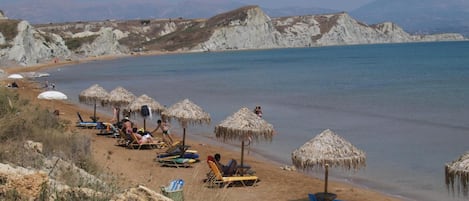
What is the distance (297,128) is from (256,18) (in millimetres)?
142631

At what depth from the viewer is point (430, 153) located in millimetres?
17156

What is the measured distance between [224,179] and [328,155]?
3003mm

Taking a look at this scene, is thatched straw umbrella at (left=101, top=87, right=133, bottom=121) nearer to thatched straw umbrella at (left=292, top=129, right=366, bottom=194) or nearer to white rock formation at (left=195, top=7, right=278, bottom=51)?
thatched straw umbrella at (left=292, top=129, right=366, bottom=194)

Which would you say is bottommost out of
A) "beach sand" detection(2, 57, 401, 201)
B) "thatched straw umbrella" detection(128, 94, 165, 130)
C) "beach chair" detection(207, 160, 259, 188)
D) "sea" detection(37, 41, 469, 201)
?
"sea" detection(37, 41, 469, 201)

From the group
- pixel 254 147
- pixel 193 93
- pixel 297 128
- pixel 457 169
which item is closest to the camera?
pixel 457 169

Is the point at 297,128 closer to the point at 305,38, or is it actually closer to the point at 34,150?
the point at 34,150

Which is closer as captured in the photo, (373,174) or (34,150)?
(34,150)

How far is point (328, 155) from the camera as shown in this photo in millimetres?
10305

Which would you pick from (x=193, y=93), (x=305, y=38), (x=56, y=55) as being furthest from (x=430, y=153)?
(x=305, y=38)

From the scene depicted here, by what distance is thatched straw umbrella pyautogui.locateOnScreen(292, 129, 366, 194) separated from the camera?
1028 centimetres

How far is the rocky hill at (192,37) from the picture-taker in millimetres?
79000

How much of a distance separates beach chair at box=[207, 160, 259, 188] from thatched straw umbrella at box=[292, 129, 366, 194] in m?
2.32

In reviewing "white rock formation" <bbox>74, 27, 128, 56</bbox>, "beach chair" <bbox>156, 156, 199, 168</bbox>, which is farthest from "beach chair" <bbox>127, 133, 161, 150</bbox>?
"white rock formation" <bbox>74, 27, 128, 56</bbox>

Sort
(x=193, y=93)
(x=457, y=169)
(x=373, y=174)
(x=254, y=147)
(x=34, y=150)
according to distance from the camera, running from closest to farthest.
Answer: (x=457, y=169), (x=34, y=150), (x=373, y=174), (x=254, y=147), (x=193, y=93)
